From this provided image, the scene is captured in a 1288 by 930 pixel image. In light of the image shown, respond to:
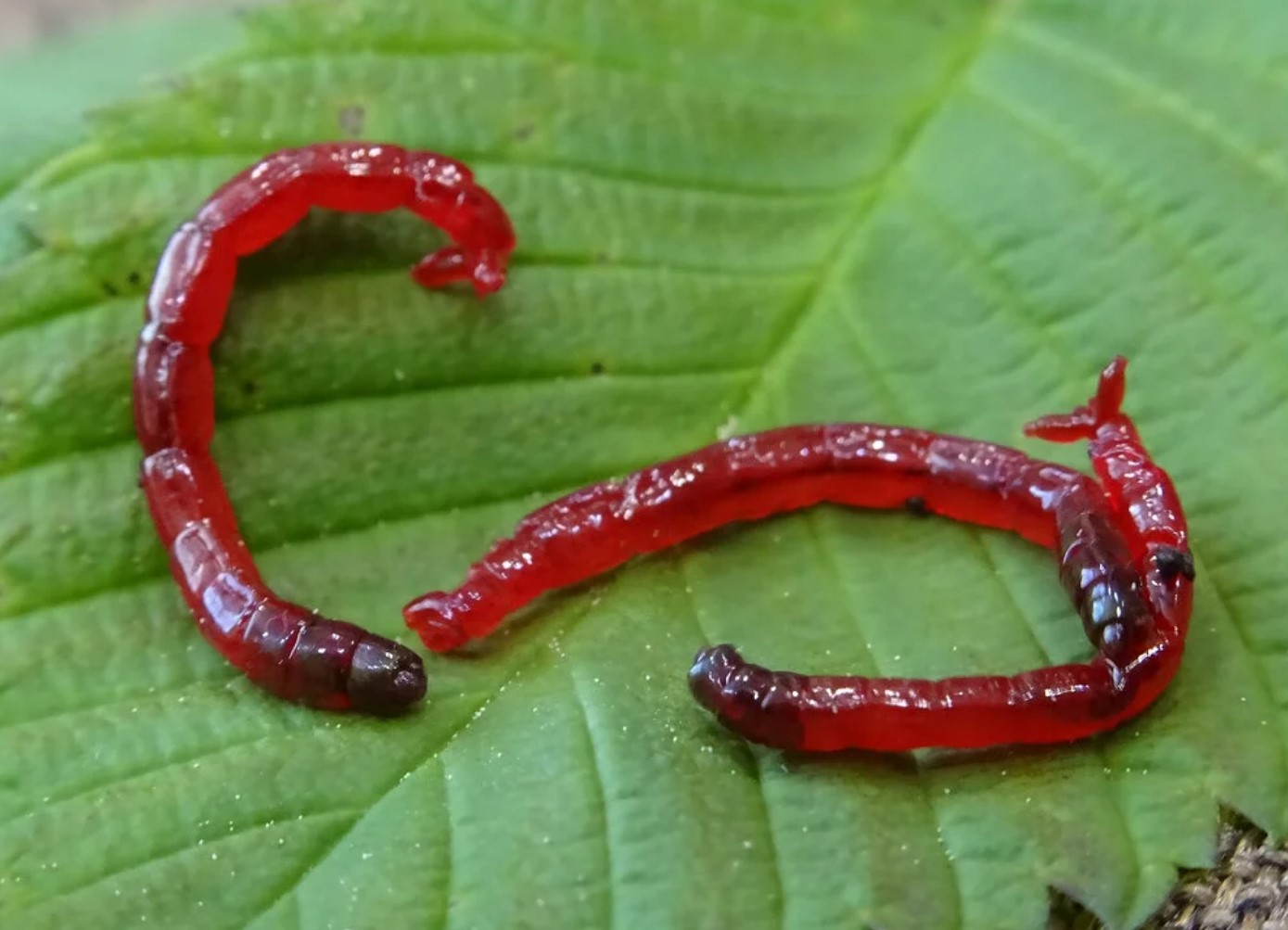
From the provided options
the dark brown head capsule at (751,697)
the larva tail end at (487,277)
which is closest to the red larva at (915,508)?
the dark brown head capsule at (751,697)

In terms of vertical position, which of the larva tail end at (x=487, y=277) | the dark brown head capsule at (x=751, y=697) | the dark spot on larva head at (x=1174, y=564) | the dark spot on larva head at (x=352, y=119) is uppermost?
the dark spot on larva head at (x=1174, y=564)

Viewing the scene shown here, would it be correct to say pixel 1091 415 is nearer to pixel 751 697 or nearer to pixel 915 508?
pixel 915 508

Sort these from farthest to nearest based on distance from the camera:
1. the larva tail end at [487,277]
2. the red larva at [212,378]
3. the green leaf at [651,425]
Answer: the larva tail end at [487,277] < the red larva at [212,378] < the green leaf at [651,425]

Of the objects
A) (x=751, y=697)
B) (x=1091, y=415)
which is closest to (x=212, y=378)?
(x=751, y=697)

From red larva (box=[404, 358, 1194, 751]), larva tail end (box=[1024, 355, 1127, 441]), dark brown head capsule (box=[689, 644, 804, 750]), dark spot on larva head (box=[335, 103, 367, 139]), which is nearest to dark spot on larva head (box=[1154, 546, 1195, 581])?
red larva (box=[404, 358, 1194, 751])

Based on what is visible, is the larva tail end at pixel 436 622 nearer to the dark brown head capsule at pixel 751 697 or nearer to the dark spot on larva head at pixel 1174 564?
the dark brown head capsule at pixel 751 697

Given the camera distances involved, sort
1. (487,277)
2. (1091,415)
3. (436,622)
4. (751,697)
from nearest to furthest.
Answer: (751,697) < (436,622) < (1091,415) < (487,277)

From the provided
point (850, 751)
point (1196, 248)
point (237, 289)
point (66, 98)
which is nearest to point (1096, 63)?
point (1196, 248)
